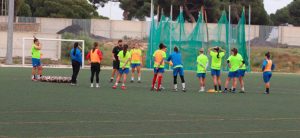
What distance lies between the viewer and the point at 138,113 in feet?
57.3

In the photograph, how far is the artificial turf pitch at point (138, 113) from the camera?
46.4ft

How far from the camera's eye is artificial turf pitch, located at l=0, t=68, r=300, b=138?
1416cm

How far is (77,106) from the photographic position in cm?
1850

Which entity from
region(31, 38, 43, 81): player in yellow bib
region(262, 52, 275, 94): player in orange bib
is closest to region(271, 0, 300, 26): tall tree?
region(262, 52, 275, 94): player in orange bib

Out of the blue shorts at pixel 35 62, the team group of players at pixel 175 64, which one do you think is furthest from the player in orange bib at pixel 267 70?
the blue shorts at pixel 35 62

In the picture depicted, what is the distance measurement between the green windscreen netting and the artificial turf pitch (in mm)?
21592

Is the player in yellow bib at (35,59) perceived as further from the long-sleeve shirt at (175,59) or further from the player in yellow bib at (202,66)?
the player in yellow bib at (202,66)

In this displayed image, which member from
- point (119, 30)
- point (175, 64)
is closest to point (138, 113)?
point (175, 64)

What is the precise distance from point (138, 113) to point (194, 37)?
3101cm

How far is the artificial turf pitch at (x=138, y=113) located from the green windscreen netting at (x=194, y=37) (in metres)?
21.6

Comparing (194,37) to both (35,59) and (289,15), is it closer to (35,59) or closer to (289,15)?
(35,59)

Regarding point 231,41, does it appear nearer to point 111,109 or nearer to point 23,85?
point 23,85

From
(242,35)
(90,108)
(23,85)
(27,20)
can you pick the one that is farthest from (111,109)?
(27,20)

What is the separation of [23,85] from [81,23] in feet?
146
